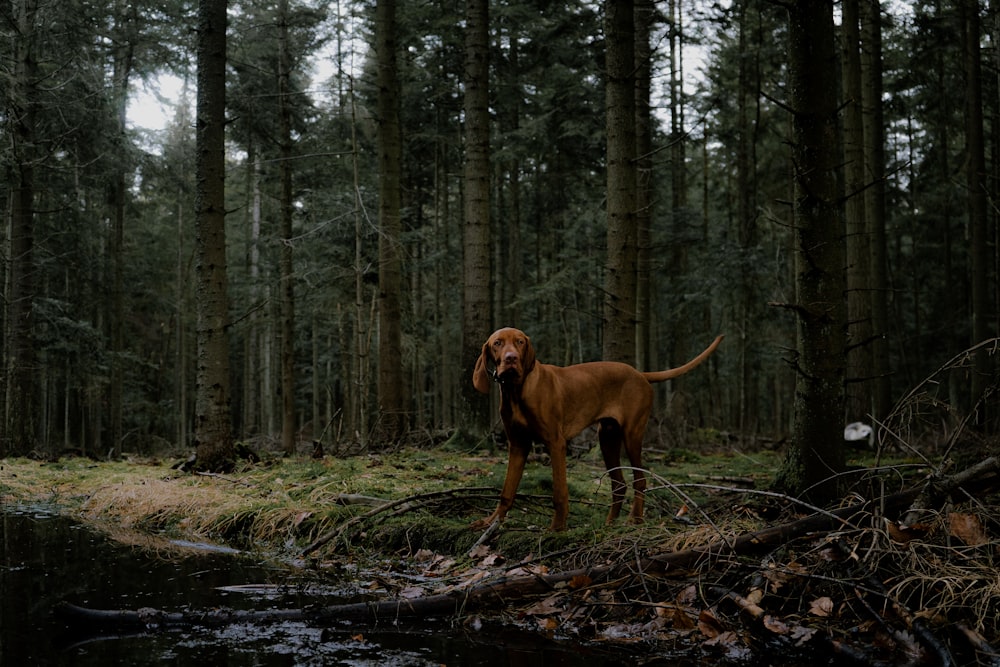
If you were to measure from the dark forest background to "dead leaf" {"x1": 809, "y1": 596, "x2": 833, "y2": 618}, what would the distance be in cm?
754

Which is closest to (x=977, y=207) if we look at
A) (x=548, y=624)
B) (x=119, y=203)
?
(x=548, y=624)

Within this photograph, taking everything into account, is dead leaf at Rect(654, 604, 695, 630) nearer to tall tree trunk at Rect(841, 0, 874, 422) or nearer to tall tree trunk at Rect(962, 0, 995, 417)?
tall tree trunk at Rect(841, 0, 874, 422)

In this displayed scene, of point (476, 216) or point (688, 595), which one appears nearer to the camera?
point (688, 595)

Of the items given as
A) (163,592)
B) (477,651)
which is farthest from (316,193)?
(477,651)

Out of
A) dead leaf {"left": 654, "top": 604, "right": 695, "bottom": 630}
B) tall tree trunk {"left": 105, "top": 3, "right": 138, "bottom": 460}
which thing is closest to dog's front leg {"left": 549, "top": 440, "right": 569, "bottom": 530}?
dead leaf {"left": 654, "top": 604, "right": 695, "bottom": 630}

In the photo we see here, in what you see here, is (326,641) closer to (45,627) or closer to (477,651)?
(477,651)

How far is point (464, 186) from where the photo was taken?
48.9 ft

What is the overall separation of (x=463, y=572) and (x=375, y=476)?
3.48 meters

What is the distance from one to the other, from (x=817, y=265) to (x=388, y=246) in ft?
26.5

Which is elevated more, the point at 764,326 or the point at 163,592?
the point at 764,326

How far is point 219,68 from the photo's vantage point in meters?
9.27

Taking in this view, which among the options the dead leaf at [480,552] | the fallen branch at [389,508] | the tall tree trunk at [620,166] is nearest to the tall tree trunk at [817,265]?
the dead leaf at [480,552]

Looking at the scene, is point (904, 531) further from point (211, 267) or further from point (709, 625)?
point (211, 267)

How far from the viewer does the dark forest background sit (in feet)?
45.0
